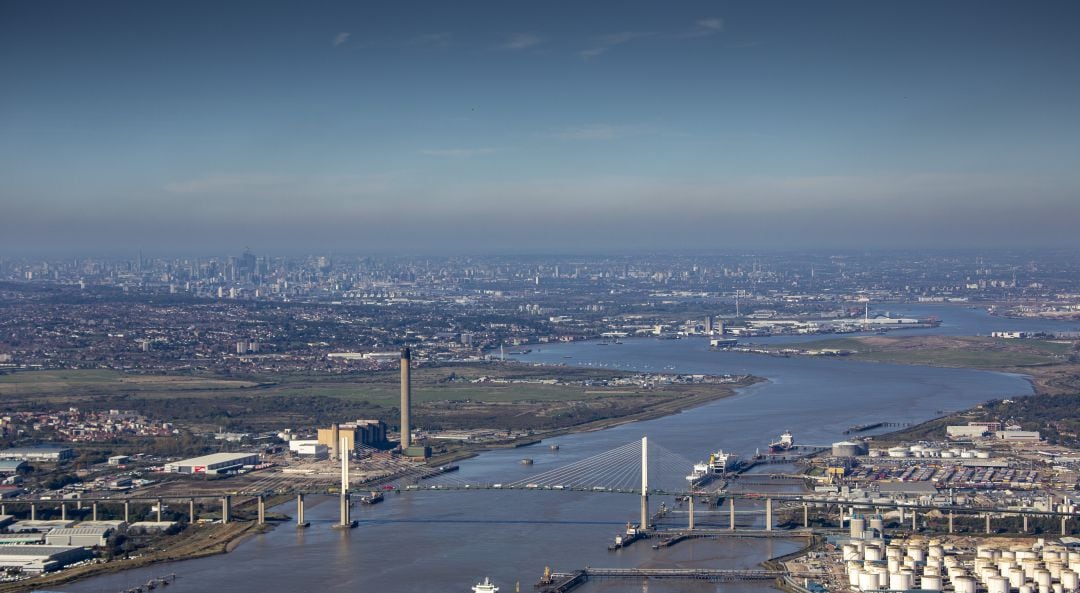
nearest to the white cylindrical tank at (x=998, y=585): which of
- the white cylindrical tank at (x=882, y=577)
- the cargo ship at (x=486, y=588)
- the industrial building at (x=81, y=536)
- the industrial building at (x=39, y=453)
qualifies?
the white cylindrical tank at (x=882, y=577)

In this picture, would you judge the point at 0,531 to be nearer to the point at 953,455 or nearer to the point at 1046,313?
the point at 953,455

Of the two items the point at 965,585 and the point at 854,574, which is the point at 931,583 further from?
the point at 854,574

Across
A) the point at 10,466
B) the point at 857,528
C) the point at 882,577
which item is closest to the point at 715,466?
the point at 857,528

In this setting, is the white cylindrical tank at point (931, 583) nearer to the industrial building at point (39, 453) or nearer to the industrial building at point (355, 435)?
the industrial building at point (355, 435)

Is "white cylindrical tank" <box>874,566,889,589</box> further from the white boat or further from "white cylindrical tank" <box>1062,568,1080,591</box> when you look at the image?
the white boat

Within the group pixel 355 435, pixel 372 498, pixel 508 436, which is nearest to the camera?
pixel 372 498

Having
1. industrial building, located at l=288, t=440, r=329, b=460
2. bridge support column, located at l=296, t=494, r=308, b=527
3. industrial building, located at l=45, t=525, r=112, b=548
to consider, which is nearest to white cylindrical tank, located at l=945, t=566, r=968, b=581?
bridge support column, located at l=296, t=494, r=308, b=527

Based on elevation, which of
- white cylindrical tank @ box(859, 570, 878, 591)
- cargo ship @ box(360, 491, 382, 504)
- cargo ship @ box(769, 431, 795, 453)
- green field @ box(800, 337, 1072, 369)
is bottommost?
cargo ship @ box(360, 491, 382, 504)
